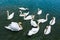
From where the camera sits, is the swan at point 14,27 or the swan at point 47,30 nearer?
the swan at point 47,30

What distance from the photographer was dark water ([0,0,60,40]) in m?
15.7

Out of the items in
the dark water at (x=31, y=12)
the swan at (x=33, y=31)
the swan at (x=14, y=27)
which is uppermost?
the swan at (x=14, y=27)

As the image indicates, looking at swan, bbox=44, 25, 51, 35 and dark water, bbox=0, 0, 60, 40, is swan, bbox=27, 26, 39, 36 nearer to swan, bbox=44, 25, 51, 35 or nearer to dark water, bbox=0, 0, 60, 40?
dark water, bbox=0, 0, 60, 40

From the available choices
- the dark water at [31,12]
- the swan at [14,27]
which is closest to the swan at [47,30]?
the dark water at [31,12]

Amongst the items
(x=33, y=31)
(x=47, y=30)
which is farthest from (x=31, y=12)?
(x=33, y=31)

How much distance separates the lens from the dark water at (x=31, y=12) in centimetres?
1568

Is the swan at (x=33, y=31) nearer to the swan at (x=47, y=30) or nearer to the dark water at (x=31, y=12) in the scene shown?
the dark water at (x=31, y=12)

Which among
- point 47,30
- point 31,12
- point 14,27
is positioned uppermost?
point 14,27

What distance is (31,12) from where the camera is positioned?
70.8 feet

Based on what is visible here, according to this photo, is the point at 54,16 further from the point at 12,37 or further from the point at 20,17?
the point at 12,37

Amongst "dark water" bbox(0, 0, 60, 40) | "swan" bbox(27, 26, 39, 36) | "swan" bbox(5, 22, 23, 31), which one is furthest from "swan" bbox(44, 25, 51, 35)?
"swan" bbox(5, 22, 23, 31)

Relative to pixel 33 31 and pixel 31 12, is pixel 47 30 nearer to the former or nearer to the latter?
pixel 33 31

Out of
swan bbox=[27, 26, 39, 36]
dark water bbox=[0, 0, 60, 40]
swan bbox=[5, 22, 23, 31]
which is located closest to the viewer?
dark water bbox=[0, 0, 60, 40]

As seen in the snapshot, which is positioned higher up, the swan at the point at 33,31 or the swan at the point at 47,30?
the swan at the point at 33,31
